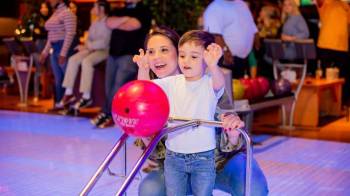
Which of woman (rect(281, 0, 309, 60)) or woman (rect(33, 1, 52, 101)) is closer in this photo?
woman (rect(281, 0, 309, 60))

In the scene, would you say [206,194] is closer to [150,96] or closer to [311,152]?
[150,96]

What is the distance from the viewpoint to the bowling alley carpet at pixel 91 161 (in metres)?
4.69

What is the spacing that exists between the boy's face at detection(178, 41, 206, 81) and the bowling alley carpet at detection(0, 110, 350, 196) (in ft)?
3.08

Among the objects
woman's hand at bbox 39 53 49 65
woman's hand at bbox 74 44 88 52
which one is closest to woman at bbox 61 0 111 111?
woman's hand at bbox 74 44 88 52

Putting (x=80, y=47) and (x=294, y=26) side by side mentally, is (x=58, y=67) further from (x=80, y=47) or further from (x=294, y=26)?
(x=294, y=26)

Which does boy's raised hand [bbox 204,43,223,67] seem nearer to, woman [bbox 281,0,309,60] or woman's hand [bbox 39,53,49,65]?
woman [bbox 281,0,309,60]

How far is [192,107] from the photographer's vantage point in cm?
300

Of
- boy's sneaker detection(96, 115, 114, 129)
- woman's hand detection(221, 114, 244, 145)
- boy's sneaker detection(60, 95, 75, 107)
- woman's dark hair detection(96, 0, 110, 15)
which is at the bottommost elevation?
boy's sneaker detection(96, 115, 114, 129)

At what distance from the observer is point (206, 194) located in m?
2.91

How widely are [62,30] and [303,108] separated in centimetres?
350

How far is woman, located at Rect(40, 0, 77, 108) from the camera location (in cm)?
836

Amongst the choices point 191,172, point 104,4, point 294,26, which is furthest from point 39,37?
point 191,172

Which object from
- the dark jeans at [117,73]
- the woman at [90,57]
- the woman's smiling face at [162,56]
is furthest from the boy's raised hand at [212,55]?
the woman at [90,57]

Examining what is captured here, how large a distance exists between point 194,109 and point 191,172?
31cm
